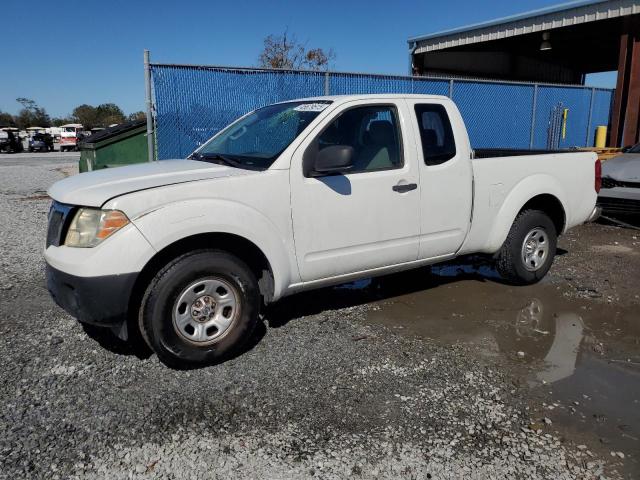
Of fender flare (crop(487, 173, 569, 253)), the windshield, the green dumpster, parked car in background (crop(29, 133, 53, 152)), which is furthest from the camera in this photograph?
parked car in background (crop(29, 133, 53, 152))

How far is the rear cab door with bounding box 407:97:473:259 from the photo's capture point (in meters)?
4.39

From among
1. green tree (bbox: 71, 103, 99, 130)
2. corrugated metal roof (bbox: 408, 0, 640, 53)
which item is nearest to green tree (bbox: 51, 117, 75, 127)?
green tree (bbox: 71, 103, 99, 130)

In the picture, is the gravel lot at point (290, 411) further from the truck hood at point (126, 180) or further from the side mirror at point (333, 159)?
the side mirror at point (333, 159)

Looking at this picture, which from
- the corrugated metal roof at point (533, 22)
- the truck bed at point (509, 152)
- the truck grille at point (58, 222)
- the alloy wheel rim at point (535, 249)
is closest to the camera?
the truck grille at point (58, 222)

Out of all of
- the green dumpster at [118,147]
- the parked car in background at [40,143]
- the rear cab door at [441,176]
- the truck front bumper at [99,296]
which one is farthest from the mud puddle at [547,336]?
the parked car in background at [40,143]

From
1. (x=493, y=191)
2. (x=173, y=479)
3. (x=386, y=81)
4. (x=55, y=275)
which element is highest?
(x=386, y=81)

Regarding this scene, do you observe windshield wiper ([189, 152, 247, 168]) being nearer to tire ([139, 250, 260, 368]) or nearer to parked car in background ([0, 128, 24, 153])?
tire ([139, 250, 260, 368])

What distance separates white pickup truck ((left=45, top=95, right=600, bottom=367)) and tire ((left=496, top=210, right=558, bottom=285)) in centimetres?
3

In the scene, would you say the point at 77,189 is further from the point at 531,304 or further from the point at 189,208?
the point at 531,304

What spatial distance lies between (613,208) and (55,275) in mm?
7881

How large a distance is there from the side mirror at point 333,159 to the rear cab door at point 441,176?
33.9 inches

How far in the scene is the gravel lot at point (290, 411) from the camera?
2596mm

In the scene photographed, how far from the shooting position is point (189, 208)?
10.9 ft

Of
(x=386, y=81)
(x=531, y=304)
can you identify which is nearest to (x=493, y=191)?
(x=531, y=304)
